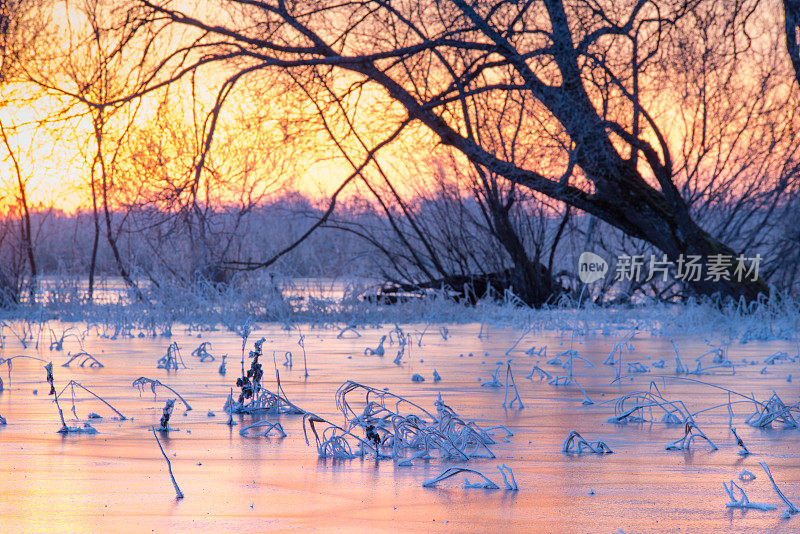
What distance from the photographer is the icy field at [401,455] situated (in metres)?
2.20

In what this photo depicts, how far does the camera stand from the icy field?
7.21 ft

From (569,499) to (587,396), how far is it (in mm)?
2012

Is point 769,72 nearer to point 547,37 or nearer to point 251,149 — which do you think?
point 547,37

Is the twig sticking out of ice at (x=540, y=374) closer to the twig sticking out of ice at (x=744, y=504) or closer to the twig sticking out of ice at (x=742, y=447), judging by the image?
the twig sticking out of ice at (x=742, y=447)

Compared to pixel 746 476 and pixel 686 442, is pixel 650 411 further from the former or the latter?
pixel 746 476

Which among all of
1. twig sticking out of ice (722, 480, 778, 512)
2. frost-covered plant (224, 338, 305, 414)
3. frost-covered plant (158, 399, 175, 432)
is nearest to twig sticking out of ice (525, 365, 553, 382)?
frost-covered plant (224, 338, 305, 414)

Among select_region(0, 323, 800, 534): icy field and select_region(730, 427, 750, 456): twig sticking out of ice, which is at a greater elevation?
select_region(730, 427, 750, 456): twig sticking out of ice

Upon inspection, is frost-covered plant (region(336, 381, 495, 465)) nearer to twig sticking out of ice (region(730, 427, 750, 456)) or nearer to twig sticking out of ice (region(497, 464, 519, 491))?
twig sticking out of ice (region(497, 464, 519, 491))

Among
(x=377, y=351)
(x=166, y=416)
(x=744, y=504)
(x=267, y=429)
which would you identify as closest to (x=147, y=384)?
(x=166, y=416)

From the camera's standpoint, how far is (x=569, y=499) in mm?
2377

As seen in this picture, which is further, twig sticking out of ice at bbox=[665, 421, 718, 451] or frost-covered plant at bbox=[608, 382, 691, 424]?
frost-covered plant at bbox=[608, 382, 691, 424]

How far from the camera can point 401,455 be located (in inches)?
114

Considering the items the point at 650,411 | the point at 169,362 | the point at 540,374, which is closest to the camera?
the point at 650,411

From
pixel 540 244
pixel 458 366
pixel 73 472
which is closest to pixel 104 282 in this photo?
pixel 540 244
